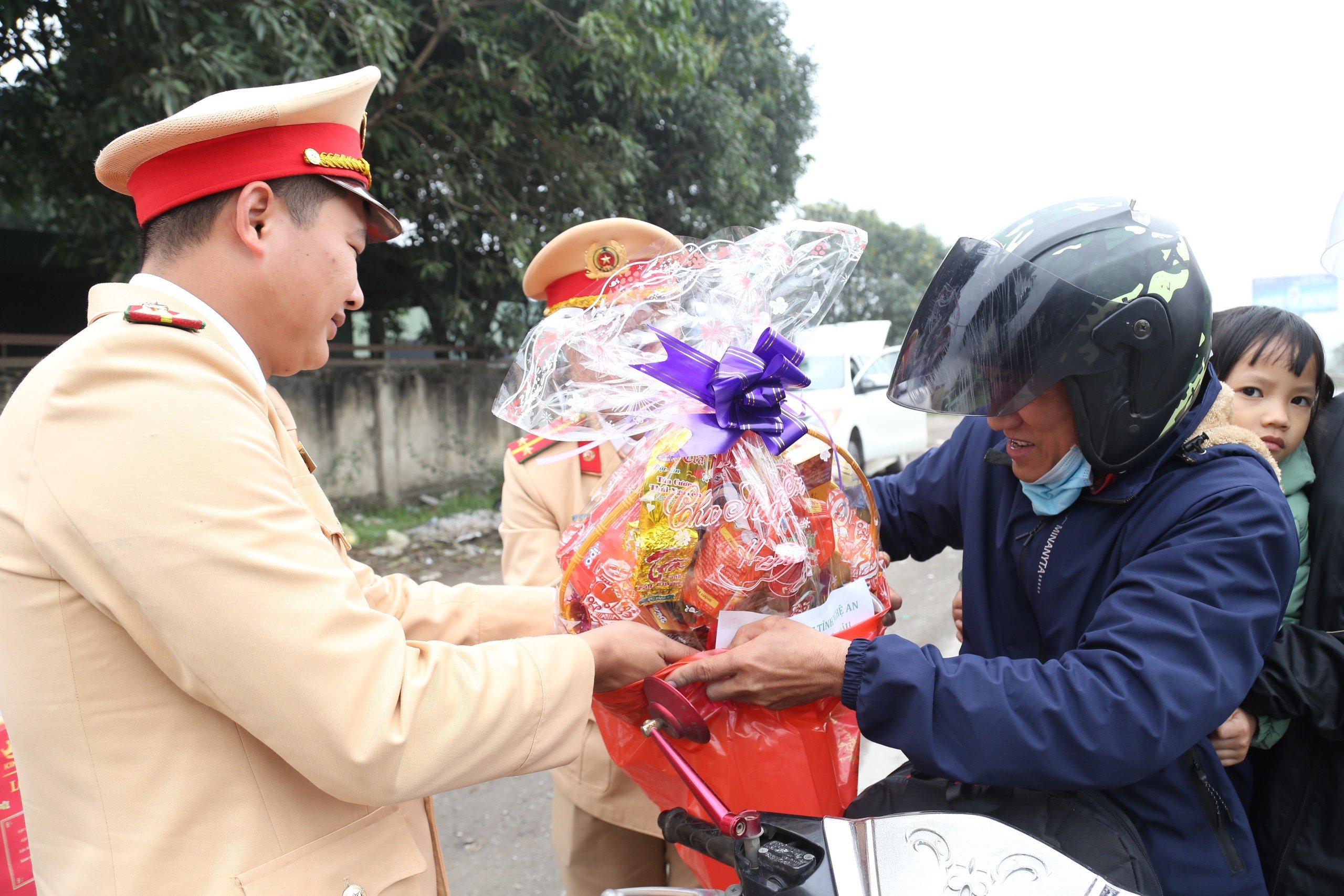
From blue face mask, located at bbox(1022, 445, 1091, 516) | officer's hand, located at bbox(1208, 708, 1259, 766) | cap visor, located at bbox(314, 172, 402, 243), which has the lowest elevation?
officer's hand, located at bbox(1208, 708, 1259, 766)

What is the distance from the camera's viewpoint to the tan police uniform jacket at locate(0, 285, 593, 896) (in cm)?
94

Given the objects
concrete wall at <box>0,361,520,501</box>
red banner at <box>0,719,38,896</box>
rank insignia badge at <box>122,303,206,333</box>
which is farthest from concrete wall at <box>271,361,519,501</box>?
rank insignia badge at <box>122,303,206,333</box>

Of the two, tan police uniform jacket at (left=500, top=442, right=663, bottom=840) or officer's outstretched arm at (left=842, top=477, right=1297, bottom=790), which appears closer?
officer's outstretched arm at (left=842, top=477, right=1297, bottom=790)

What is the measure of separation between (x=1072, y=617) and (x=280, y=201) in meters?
1.42

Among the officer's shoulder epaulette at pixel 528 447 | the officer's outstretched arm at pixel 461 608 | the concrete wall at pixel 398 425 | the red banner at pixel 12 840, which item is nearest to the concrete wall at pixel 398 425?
the concrete wall at pixel 398 425

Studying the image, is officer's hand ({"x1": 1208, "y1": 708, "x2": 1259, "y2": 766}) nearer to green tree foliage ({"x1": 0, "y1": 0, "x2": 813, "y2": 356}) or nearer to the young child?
the young child

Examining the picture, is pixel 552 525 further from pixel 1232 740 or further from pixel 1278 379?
pixel 1278 379

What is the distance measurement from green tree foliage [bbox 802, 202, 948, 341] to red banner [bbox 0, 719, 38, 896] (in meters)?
20.6

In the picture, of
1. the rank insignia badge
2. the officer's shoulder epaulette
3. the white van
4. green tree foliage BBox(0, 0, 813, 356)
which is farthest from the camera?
the white van

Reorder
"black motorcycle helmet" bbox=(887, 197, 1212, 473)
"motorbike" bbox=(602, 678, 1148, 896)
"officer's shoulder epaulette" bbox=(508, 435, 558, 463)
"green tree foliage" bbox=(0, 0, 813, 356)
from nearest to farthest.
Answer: "motorbike" bbox=(602, 678, 1148, 896) → "black motorcycle helmet" bbox=(887, 197, 1212, 473) → "officer's shoulder epaulette" bbox=(508, 435, 558, 463) → "green tree foliage" bbox=(0, 0, 813, 356)

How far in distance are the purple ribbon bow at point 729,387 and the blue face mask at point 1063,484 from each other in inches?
17.5

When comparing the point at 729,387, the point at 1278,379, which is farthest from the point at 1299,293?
the point at 729,387

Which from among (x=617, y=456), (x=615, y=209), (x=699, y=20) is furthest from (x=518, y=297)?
(x=617, y=456)

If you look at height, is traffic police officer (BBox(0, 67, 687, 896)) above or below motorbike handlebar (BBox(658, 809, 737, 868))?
above
